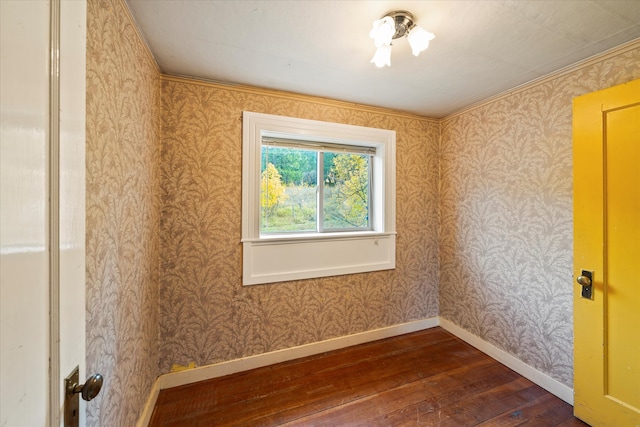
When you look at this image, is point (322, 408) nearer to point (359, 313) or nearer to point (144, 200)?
point (359, 313)

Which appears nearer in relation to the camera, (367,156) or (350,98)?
(350,98)

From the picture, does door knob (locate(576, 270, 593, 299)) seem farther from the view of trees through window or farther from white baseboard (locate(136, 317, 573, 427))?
the view of trees through window

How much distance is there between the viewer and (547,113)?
1820mm

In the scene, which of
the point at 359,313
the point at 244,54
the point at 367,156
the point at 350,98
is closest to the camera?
the point at 244,54

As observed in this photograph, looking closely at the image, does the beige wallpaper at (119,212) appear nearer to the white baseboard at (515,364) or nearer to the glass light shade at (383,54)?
the glass light shade at (383,54)

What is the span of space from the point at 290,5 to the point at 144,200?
132cm

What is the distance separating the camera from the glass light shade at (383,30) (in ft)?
3.95

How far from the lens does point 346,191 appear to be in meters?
2.56

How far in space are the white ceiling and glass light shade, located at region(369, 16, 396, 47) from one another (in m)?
0.06

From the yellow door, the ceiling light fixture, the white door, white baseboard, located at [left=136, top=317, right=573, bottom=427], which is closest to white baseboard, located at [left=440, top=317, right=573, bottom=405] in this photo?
white baseboard, located at [left=136, top=317, right=573, bottom=427]

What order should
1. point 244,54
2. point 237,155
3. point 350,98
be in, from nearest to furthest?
1. point 244,54
2. point 237,155
3. point 350,98

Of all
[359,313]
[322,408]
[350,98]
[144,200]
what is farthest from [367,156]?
[322,408]

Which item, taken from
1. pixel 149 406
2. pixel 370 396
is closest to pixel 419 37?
pixel 370 396

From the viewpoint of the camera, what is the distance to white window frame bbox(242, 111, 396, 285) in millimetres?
2008
